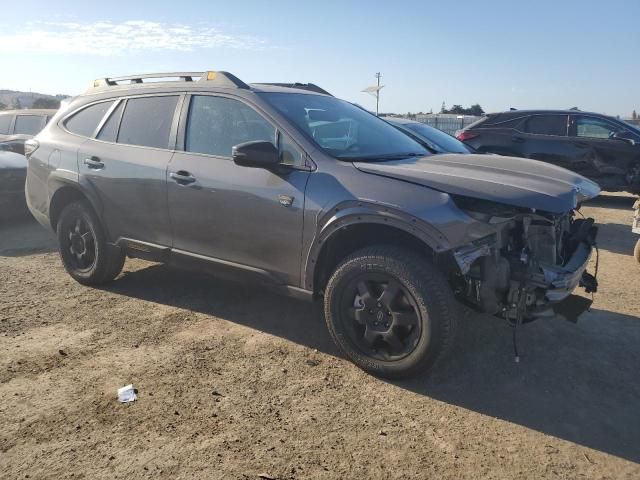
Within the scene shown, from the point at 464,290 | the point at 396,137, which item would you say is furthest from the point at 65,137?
the point at 464,290

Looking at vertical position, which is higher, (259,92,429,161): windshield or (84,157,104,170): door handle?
(259,92,429,161): windshield

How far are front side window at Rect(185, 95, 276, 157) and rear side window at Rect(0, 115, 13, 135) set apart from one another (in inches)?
327

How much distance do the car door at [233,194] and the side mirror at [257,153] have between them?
5.7 inches

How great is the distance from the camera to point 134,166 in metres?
4.35

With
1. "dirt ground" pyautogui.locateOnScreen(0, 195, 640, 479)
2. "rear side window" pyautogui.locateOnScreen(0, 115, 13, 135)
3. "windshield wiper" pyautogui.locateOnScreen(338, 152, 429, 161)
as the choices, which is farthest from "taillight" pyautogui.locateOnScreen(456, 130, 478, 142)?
"rear side window" pyautogui.locateOnScreen(0, 115, 13, 135)

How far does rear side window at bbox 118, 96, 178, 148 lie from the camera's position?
434cm

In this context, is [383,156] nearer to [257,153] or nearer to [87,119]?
[257,153]

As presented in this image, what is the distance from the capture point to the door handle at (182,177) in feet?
13.1

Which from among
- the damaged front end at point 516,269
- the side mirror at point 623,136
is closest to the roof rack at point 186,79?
the damaged front end at point 516,269

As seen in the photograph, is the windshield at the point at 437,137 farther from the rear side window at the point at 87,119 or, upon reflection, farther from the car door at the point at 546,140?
the rear side window at the point at 87,119

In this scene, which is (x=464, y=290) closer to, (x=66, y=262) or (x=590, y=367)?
(x=590, y=367)

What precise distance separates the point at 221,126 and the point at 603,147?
26.2ft

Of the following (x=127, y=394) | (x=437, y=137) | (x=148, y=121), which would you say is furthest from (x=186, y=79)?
(x=437, y=137)

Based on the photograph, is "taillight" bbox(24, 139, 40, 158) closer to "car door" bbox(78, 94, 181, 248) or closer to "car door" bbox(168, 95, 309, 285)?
"car door" bbox(78, 94, 181, 248)
